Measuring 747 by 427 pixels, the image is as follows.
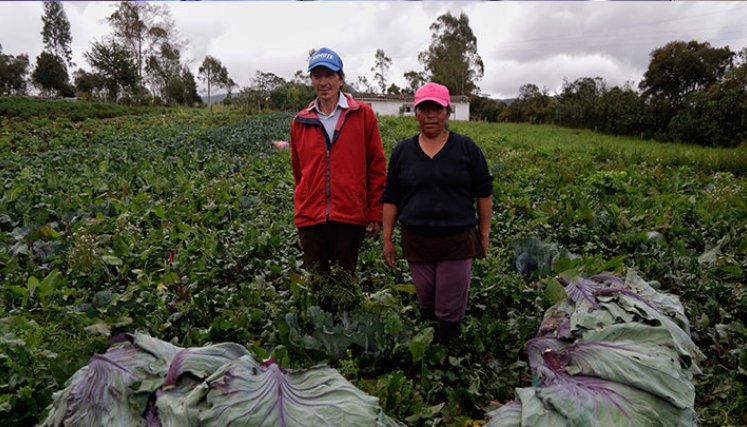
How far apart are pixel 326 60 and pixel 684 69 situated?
1338 inches

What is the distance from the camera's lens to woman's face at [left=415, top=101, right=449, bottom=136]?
2.82m

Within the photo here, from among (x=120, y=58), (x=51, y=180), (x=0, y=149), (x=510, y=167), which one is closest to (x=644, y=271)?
(x=510, y=167)

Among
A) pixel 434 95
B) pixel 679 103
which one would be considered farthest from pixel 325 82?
pixel 679 103

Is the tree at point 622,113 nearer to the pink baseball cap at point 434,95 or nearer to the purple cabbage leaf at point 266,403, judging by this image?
the pink baseball cap at point 434,95

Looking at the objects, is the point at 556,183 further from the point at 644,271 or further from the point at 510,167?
the point at 644,271

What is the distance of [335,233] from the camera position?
11.1 ft

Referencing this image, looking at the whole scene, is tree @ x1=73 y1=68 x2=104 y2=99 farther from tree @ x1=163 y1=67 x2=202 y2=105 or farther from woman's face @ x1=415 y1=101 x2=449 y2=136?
woman's face @ x1=415 y1=101 x2=449 y2=136

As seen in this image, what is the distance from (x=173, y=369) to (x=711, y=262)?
174 inches

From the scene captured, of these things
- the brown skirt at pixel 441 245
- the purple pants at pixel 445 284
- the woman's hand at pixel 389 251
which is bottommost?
the purple pants at pixel 445 284

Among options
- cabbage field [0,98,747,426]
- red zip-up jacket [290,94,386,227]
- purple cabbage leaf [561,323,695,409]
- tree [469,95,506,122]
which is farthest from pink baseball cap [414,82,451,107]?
tree [469,95,506,122]

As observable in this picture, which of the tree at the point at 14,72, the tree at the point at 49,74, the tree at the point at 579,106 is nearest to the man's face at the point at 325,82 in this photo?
the tree at the point at 579,106

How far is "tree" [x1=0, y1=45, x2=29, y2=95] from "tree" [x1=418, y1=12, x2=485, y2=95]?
52.8 m

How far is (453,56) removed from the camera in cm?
5888

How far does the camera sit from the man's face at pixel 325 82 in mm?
3076
